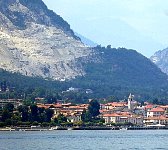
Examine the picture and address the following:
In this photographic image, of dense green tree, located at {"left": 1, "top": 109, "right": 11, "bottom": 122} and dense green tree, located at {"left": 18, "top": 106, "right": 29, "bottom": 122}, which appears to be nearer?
dense green tree, located at {"left": 1, "top": 109, "right": 11, "bottom": 122}

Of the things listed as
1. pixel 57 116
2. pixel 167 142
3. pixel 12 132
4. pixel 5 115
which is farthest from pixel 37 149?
pixel 57 116

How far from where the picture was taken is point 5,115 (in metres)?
168

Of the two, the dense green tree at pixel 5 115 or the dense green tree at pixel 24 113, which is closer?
the dense green tree at pixel 5 115

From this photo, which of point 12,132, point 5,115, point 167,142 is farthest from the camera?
point 5,115

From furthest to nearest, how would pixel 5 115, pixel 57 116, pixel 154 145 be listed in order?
pixel 57 116
pixel 5 115
pixel 154 145

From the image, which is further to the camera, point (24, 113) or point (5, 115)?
point (24, 113)

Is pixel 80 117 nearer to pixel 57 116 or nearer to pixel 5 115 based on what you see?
pixel 57 116

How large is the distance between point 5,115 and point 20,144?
56.1m

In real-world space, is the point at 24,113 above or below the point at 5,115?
above

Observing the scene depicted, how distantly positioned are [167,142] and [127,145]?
8.64 meters

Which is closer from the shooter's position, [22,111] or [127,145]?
[127,145]

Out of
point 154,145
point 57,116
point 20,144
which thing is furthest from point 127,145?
point 57,116

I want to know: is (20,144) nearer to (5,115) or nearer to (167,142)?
(167,142)

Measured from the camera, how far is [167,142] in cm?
11656
